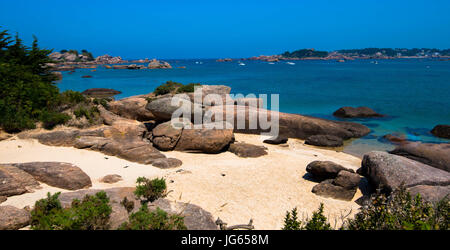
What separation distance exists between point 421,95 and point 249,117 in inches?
1235

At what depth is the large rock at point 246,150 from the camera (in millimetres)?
13898

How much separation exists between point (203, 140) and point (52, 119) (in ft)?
26.6

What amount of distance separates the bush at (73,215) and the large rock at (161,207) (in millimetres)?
387

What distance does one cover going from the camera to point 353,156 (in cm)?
1541

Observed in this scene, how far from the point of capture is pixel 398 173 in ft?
30.9

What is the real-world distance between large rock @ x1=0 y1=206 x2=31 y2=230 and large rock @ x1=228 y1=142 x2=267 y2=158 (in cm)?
915

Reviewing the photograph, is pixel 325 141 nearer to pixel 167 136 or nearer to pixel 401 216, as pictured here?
pixel 167 136

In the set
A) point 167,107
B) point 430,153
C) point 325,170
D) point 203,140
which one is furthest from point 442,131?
point 167,107

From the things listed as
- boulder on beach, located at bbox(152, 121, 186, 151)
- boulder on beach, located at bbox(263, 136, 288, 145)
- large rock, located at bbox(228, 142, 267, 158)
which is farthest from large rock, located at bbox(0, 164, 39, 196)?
boulder on beach, located at bbox(263, 136, 288, 145)

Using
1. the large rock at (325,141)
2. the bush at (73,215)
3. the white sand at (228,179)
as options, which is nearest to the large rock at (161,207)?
the bush at (73,215)

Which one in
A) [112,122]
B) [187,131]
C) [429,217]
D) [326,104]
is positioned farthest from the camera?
[326,104]

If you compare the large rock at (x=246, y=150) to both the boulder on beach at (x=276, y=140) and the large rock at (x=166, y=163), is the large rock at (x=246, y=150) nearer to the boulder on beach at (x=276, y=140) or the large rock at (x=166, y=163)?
the boulder on beach at (x=276, y=140)
